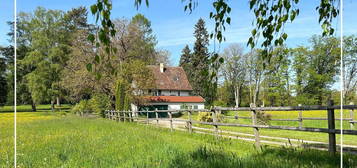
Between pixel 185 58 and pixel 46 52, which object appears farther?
pixel 185 58

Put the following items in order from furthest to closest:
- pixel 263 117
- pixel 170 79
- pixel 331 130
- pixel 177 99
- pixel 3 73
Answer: pixel 3 73 → pixel 170 79 → pixel 177 99 → pixel 263 117 → pixel 331 130

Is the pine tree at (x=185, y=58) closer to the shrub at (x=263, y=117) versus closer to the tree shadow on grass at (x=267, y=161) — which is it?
the shrub at (x=263, y=117)

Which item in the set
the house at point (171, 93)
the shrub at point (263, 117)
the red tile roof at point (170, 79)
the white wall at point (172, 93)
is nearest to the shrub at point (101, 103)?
the house at point (171, 93)

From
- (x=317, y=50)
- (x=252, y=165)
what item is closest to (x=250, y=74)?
(x=317, y=50)

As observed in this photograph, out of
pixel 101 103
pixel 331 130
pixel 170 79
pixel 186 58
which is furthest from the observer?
pixel 186 58

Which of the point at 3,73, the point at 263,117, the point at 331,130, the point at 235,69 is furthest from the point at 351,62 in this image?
the point at 3,73

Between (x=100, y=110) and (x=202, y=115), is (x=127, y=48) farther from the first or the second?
(x=202, y=115)

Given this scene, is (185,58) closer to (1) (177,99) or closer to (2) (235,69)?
(2) (235,69)

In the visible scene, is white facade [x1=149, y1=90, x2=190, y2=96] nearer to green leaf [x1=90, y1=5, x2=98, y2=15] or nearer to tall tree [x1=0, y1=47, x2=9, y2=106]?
tall tree [x1=0, y1=47, x2=9, y2=106]

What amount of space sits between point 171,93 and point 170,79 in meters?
2.66

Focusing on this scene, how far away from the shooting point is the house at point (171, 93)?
1645 inches

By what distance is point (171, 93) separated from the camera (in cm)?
4575

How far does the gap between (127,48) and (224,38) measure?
3201 centimetres

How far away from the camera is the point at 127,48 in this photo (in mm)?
33750
